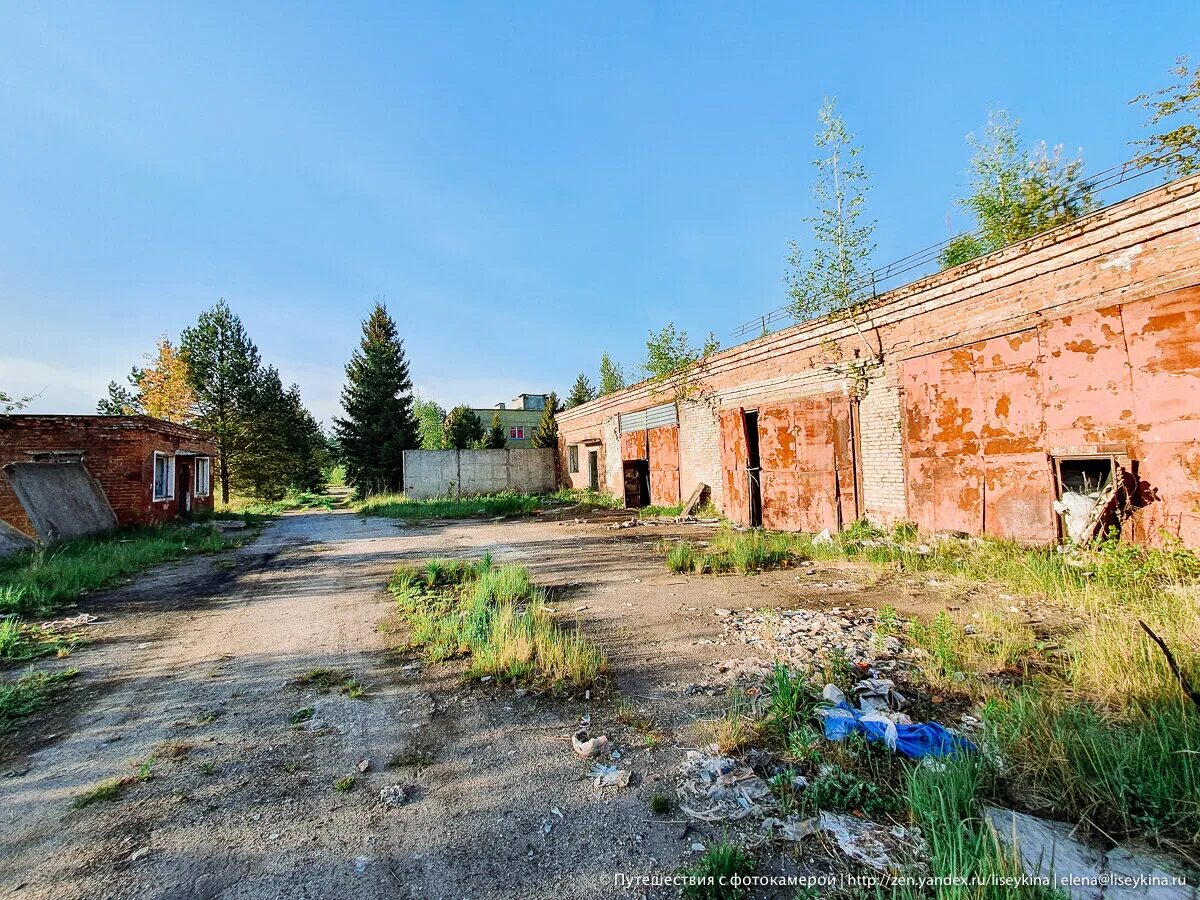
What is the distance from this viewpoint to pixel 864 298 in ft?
30.2

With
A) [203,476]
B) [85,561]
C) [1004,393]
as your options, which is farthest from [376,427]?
[1004,393]

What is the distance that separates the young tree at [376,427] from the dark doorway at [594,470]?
36.6 feet

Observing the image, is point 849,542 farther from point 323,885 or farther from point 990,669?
point 323,885

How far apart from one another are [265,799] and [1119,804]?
4088 millimetres

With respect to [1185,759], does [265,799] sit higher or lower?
lower

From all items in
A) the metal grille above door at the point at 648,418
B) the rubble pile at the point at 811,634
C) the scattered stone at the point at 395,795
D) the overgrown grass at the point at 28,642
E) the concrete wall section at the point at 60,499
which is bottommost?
the scattered stone at the point at 395,795

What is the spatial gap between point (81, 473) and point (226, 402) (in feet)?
51.4

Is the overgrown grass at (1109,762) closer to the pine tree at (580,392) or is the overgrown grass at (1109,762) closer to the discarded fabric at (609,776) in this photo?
the discarded fabric at (609,776)

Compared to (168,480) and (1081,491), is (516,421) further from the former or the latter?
(1081,491)

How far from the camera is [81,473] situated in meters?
11.8

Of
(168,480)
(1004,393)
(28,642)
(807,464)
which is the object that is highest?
(1004,393)

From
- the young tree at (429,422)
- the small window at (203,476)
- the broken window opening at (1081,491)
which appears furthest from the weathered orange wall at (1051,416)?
the young tree at (429,422)

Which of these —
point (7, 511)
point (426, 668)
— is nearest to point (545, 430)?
point (7, 511)

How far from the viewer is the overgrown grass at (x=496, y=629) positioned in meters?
4.09
